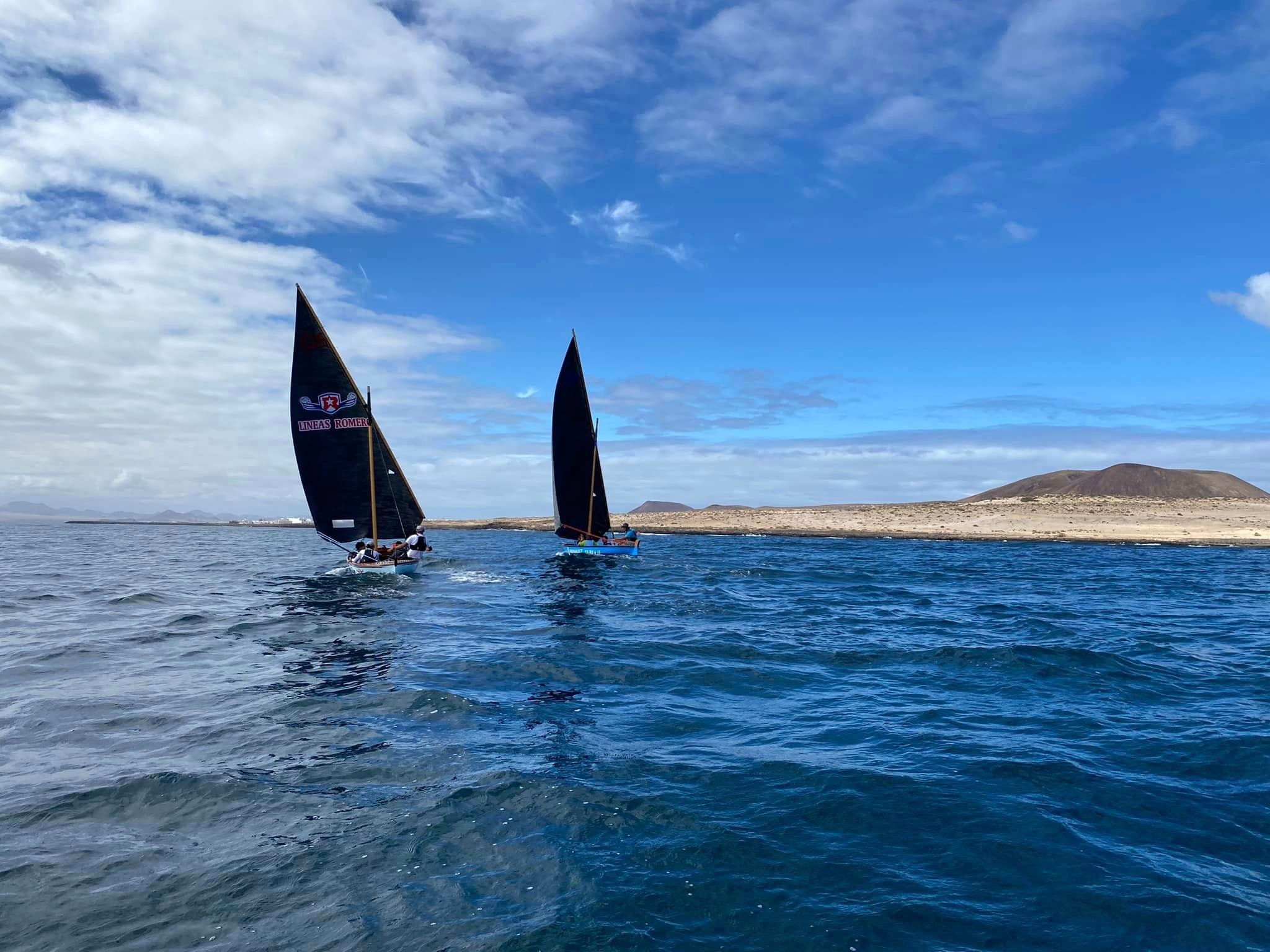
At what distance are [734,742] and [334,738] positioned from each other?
276 inches

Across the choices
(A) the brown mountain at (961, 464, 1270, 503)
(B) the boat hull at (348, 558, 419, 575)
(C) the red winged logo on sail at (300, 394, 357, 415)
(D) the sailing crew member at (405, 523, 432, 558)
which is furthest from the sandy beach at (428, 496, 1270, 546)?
(C) the red winged logo on sail at (300, 394, 357, 415)

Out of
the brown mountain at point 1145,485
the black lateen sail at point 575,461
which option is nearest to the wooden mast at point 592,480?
the black lateen sail at point 575,461

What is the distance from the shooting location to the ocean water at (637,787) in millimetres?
6973

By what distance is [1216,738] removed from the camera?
12211mm

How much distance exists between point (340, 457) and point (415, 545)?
7.01 metres

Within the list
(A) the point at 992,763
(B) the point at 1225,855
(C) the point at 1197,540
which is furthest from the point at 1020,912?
(C) the point at 1197,540

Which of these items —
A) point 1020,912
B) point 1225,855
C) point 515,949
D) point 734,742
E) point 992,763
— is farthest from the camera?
point 734,742

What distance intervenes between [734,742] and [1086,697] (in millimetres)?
8676

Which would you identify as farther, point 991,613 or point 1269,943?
point 991,613

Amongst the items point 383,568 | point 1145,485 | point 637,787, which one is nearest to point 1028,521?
point 1145,485

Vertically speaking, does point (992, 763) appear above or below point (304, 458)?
below

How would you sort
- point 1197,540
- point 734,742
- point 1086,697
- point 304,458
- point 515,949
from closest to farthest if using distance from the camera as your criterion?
point 515,949 < point 734,742 < point 1086,697 < point 304,458 < point 1197,540

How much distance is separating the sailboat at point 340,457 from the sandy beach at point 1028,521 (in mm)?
59875

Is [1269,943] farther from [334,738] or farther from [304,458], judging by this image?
[304,458]
